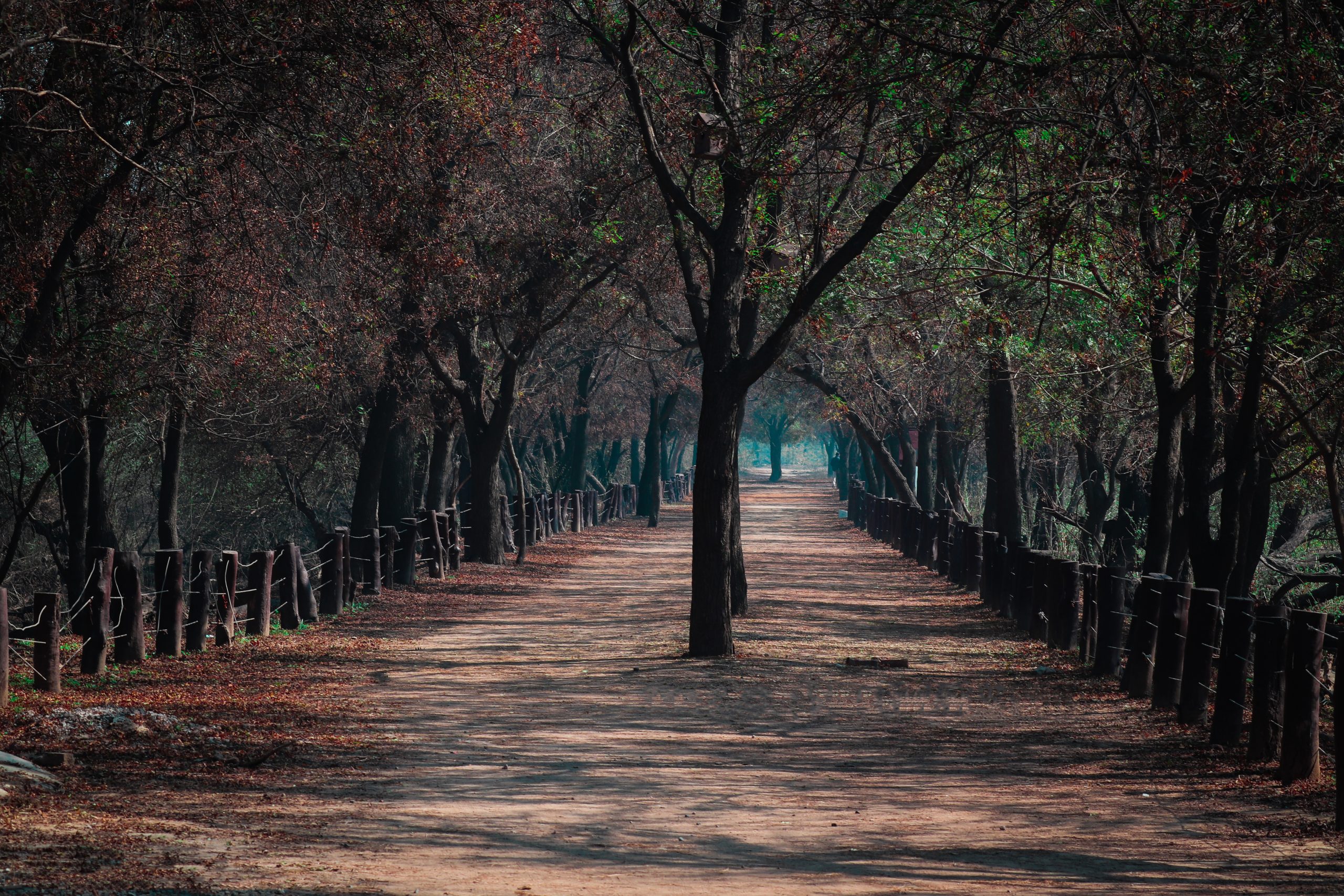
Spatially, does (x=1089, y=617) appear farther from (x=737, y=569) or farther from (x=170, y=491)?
(x=170, y=491)

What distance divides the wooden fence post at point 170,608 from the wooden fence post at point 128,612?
2.10 ft

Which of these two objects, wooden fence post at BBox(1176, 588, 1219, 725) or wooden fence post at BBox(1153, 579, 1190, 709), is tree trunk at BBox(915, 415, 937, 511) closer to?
wooden fence post at BBox(1153, 579, 1190, 709)

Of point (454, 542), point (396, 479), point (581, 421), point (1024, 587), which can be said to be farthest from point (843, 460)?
point (1024, 587)

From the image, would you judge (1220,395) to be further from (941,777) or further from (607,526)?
(607,526)

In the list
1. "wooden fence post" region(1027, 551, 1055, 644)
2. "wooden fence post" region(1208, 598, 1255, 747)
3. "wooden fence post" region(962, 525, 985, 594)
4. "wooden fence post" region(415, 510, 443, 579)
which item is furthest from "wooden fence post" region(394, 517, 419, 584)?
"wooden fence post" region(1208, 598, 1255, 747)

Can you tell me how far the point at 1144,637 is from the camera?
12047 mm

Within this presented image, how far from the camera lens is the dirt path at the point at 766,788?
21.1 ft

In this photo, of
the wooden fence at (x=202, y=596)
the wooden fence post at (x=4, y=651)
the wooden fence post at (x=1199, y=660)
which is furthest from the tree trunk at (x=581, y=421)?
the wooden fence post at (x=4, y=651)

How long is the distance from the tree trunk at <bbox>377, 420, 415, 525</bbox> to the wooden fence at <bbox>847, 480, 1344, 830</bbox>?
13.1m

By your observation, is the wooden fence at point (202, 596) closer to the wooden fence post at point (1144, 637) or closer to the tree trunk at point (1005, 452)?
the wooden fence post at point (1144, 637)

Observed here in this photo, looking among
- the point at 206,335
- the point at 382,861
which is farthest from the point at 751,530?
the point at 382,861

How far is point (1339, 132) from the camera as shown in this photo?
7.83 metres

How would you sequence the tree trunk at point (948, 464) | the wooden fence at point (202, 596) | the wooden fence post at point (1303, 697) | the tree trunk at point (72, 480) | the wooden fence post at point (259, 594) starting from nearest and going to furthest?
the wooden fence post at point (1303, 697) → the wooden fence at point (202, 596) → the wooden fence post at point (259, 594) → the tree trunk at point (72, 480) → the tree trunk at point (948, 464)

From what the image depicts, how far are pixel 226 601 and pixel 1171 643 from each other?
31.3ft
